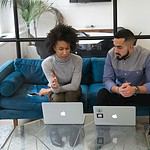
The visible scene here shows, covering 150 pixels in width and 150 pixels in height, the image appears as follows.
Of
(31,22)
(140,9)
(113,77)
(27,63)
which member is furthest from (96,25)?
(113,77)

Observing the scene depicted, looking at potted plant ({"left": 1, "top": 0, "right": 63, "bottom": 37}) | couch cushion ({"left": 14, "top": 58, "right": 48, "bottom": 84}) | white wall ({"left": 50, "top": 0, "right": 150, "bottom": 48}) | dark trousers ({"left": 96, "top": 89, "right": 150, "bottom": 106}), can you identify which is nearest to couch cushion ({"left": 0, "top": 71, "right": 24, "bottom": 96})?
couch cushion ({"left": 14, "top": 58, "right": 48, "bottom": 84})

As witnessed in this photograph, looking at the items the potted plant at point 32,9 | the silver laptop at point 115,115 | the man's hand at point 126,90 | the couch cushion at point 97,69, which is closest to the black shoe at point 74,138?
the silver laptop at point 115,115

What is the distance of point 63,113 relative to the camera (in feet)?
6.97

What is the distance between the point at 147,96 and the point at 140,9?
7.35 ft

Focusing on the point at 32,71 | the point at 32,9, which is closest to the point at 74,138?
the point at 32,71

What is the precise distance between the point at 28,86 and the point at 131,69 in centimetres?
117

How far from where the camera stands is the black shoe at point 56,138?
191cm

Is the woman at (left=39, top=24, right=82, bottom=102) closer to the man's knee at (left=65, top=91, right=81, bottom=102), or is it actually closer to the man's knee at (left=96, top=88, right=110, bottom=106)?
the man's knee at (left=65, top=91, right=81, bottom=102)

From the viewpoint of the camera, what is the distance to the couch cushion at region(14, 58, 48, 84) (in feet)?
10.8

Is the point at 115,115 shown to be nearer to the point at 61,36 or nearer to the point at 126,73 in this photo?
the point at 126,73

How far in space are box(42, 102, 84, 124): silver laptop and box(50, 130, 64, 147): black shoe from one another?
0.11 metres

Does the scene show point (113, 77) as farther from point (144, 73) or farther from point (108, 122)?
point (108, 122)

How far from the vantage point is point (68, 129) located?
2.08m

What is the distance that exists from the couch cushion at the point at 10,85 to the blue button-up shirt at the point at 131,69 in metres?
0.92
